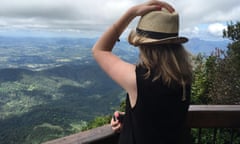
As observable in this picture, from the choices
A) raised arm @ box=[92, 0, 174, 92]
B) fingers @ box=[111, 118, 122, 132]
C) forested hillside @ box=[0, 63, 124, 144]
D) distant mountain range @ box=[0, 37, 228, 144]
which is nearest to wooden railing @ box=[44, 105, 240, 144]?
fingers @ box=[111, 118, 122, 132]

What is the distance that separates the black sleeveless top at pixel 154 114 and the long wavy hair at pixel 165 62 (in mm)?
25

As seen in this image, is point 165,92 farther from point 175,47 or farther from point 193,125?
point 193,125

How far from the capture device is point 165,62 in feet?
4.87

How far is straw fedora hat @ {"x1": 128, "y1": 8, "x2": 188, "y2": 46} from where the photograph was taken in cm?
151

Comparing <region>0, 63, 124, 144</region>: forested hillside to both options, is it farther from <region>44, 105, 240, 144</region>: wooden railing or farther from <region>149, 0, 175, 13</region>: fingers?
<region>149, 0, 175, 13</region>: fingers

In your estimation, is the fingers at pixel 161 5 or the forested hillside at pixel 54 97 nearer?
the fingers at pixel 161 5

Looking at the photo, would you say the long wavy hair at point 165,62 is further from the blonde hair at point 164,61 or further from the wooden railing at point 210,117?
the wooden railing at point 210,117

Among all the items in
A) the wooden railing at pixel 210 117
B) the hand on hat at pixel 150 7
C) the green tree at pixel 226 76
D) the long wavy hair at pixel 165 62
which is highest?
the hand on hat at pixel 150 7

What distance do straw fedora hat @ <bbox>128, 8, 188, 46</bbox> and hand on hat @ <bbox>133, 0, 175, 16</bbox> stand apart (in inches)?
0.8

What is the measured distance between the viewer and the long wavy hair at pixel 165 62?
1.48 m

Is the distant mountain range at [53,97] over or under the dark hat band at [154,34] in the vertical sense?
under

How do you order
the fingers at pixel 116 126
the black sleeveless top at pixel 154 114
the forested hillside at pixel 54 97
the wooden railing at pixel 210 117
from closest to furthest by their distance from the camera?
the black sleeveless top at pixel 154 114, the fingers at pixel 116 126, the wooden railing at pixel 210 117, the forested hillside at pixel 54 97

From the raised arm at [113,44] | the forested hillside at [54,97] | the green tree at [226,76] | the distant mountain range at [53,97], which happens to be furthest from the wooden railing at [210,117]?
the forested hillside at [54,97]

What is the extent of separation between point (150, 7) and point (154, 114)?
45cm
